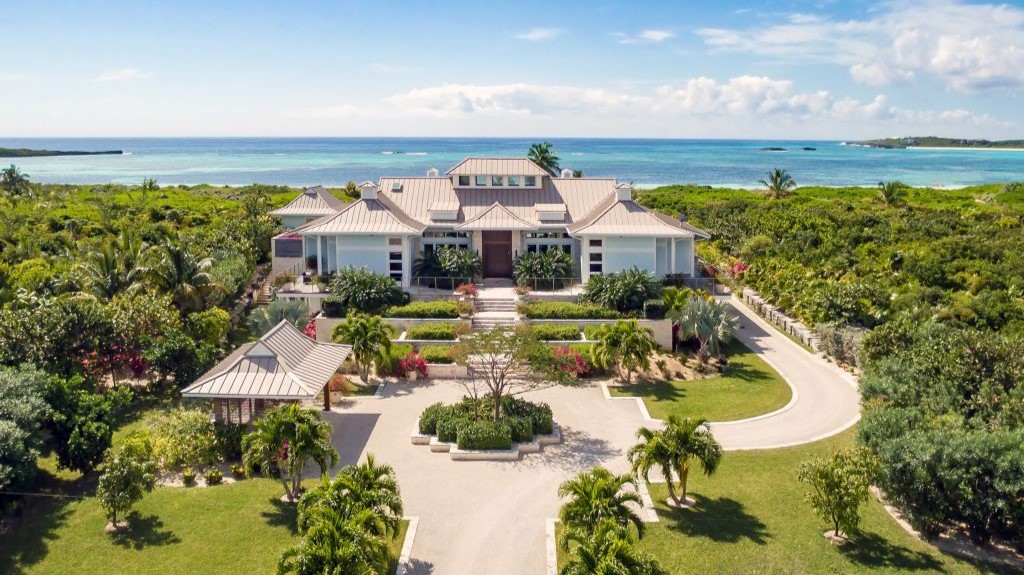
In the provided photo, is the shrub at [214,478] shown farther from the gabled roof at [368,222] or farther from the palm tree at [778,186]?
the palm tree at [778,186]

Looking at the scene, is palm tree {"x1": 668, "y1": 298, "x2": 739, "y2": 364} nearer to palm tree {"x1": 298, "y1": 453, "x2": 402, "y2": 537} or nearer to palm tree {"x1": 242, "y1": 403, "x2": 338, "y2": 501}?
palm tree {"x1": 242, "y1": 403, "x2": 338, "y2": 501}

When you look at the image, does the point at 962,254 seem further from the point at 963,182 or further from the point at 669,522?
the point at 963,182

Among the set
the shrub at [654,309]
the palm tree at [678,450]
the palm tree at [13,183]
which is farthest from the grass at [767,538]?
the palm tree at [13,183]

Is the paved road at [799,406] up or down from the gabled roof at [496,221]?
down

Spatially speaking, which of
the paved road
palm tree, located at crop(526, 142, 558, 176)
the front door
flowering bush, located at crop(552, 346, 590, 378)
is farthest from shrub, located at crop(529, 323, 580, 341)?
palm tree, located at crop(526, 142, 558, 176)

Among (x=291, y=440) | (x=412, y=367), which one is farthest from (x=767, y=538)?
(x=412, y=367)

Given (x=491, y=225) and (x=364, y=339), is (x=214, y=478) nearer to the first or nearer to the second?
(x=364, y=339)
